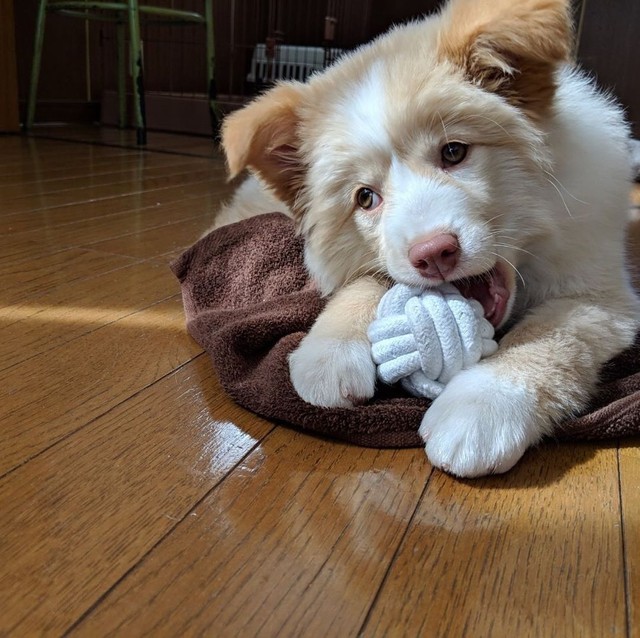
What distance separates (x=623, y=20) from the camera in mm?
5117

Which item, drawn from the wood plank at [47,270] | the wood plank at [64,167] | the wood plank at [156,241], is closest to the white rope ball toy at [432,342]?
the wood plank at [47,270]

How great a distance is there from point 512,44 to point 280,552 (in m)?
0.90

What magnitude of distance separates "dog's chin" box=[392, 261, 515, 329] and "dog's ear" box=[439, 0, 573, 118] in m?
0.31

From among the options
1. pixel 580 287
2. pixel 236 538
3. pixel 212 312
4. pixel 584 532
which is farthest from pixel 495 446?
pixel 212 312

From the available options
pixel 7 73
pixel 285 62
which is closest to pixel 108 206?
pixel 7 73

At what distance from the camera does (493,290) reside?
4.06ft

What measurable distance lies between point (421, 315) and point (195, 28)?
6561 mm

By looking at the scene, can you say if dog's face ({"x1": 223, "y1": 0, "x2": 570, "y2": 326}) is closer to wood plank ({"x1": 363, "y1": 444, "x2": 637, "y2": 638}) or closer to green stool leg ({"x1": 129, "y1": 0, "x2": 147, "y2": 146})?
wood plank ({"x1": 363, "y1": 444, "x2": 637, "y2": 638})

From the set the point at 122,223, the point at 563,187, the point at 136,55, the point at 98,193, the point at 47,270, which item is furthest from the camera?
the point at 136,55

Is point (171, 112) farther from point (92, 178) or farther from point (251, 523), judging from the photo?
point (251, 523)

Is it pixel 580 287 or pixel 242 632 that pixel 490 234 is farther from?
pixel 242 632

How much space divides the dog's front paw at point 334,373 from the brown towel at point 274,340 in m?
0.02

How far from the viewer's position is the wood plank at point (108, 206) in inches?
95.7

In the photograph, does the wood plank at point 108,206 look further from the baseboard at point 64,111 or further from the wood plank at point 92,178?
the baseboard at point 64,111
